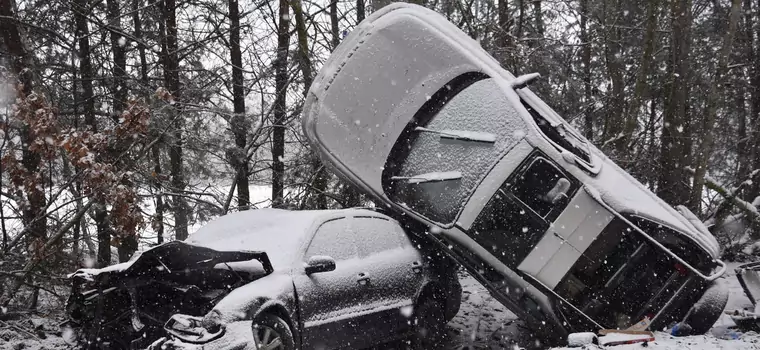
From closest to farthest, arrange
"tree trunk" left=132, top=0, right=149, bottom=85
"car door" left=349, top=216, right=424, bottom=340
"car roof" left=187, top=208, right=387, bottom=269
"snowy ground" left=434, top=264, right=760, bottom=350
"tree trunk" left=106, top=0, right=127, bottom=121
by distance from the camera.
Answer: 1. "snowy ground" left=434, top=264, right=760, bottom=350
2. "car roof" left=187, top=208, right=387, bottom=269
3. "car door" left=349, top=216, right=424, bottom=340
4. "tree trunk" left=106, top=0, right=127, bottom=121
5. "tree trunk" left=132, top=0, right=149, bottom=85

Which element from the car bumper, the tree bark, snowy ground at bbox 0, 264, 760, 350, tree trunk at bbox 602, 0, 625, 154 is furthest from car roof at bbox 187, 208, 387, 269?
the tree bark

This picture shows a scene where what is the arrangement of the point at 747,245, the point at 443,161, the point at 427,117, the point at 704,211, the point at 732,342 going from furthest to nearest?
the point at 704,211
the point at 747,245
the point at 427,117
the point at 443,161
the point at 732,342

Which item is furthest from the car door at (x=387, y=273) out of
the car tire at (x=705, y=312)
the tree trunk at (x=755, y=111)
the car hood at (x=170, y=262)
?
the tree trunk at (x=755, y=111)

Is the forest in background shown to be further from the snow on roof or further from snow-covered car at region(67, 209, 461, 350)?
the snow on roof

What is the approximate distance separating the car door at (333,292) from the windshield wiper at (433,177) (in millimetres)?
880

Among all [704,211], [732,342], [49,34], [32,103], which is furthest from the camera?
[704,211]

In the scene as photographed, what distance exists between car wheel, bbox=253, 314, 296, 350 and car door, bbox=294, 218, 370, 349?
26cm

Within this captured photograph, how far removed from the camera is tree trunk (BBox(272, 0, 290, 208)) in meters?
12.2

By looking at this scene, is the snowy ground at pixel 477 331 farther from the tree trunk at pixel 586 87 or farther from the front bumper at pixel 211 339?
the tree trunk at pixel 586 87

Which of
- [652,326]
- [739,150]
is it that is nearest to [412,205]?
[652,326]

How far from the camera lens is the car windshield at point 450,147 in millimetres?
5848

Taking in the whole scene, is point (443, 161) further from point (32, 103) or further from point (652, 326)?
point (32, 103)

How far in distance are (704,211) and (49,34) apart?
12984 mm

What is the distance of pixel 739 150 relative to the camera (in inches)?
679
